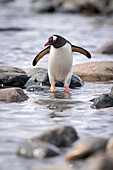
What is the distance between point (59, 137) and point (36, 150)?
0.48 meters

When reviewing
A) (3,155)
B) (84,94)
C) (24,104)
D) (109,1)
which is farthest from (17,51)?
(109,1)

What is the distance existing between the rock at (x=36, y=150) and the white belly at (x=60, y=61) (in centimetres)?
450

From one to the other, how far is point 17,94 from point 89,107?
1.38 meters

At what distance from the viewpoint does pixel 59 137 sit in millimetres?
5223

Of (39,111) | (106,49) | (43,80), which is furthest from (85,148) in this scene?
(106,49)

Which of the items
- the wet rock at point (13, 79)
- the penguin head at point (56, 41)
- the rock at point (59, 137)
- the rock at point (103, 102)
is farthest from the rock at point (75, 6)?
the rock at point (59, 137)

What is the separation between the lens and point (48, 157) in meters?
4.84

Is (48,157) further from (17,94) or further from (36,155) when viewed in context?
(17,94)

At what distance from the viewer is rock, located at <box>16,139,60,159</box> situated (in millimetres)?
4805

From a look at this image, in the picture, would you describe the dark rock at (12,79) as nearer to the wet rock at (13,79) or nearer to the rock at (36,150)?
the wet rock at (13,79)

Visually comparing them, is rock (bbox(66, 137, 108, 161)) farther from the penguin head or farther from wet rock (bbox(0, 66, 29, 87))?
wet rock (bbox(0, 66, 29, 87))

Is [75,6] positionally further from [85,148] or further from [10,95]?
[85,148]

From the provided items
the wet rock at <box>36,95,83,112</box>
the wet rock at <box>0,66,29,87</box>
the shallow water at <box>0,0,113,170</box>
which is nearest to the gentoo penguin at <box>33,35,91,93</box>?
the shallow water at <box>0,0,113,170</box>

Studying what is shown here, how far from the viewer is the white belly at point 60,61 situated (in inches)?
364
